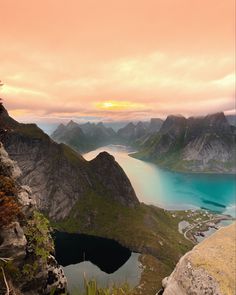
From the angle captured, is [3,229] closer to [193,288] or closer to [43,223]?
[43,223]

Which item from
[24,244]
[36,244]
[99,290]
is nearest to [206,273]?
[99,290]

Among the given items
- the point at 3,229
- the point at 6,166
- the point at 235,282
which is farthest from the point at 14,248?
the point at 235,282

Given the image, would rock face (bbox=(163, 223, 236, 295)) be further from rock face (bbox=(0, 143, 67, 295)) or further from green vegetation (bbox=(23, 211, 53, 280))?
green vegetation (bbox=(23, 211, 53, 280))

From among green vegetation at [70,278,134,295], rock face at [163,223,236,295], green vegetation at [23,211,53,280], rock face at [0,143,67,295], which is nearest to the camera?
green vegetation at [70,278,134,295]

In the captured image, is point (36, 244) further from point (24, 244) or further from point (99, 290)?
point (99, 290)

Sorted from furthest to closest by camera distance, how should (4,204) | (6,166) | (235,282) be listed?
(6,166) → (4,204) → (235,282)

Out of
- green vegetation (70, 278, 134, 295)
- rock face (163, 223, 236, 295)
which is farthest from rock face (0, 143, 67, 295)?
rock face (163, 223, 236, 295)
